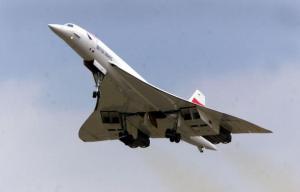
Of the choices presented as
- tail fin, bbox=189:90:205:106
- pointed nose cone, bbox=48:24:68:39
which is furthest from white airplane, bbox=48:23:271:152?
tail fin, bbox=189:90:205:106

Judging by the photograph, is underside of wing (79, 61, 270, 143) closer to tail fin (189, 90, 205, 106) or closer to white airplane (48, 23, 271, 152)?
white airplane (48, 23, 271, 152)

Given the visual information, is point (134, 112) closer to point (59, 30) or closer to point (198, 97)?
point (198, 97)

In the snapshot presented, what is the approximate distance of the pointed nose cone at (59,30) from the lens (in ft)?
136

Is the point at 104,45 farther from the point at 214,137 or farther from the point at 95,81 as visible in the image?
the point at 214,137

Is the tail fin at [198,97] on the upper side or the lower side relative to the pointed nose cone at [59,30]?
lower

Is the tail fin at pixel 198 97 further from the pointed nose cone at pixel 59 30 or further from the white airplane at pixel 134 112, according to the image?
the pointed nose cone at pixel 59 30

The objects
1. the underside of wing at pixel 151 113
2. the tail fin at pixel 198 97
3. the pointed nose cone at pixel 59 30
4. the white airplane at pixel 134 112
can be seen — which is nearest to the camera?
the pointed nose cone at pixel 59 30

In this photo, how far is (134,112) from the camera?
47.0 metres

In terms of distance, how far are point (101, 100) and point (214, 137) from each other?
7436 millimetres

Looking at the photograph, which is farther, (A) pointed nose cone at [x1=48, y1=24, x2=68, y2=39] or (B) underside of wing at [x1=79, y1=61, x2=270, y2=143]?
(B) underside of wing at [x1=79, y1=61, x2=270, y2=143]

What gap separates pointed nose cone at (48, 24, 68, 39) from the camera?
41562 mm

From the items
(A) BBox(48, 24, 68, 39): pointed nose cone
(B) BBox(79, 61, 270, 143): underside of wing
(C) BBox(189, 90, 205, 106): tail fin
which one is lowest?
(B) BBox(79, 61, 270, 143): underside of wing

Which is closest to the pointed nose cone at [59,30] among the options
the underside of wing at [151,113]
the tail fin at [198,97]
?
the underside of wing at [151,113]

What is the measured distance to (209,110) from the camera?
4559 centimetres
